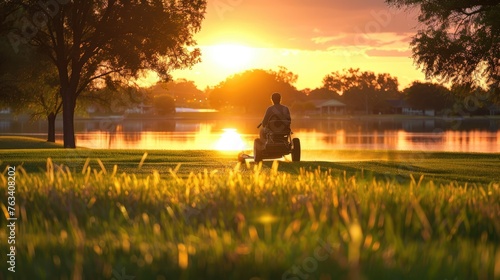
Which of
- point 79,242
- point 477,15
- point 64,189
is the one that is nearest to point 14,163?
point 64,189

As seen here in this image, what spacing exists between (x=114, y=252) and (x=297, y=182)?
4.03m

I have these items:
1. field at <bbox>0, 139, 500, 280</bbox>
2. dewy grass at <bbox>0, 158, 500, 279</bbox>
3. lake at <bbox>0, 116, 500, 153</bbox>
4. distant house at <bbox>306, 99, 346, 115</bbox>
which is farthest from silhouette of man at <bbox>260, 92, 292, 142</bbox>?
distant house at <bbox>306, 99, 346, 115</bbox>

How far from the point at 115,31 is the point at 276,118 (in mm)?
16910

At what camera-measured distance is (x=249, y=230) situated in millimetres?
6355

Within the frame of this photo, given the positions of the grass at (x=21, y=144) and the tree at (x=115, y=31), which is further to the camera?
the grass at (x=21, y=144)

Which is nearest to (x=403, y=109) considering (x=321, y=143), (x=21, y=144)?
(x=321, y=143)

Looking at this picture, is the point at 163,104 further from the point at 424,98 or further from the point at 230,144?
the point at 230,144

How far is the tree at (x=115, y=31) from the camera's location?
118 feet

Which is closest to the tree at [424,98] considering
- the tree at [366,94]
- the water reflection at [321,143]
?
the tree at [366,94]

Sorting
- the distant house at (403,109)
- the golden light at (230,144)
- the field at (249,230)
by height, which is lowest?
the golden light at (230,144)

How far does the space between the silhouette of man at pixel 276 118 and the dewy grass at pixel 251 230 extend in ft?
38.9

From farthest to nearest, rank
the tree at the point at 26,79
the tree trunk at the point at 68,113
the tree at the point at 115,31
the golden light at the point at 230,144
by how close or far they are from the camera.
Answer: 1. the golden light at the point at 230,144
2. the tree at the point at 26,79
3. the tree trunk at the point at 68,113
4. the tree at the point at 115,31

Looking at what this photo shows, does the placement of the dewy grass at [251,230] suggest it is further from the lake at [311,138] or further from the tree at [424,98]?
the tree at [424,98]

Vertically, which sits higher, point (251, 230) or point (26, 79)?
point (26, 79)
